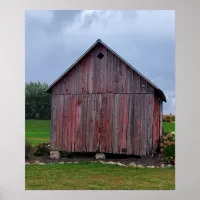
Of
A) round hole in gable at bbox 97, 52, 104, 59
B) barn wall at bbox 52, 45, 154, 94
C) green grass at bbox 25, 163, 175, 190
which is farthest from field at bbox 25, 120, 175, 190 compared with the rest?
round hole in gable at bbox 97, 52, 104, 59

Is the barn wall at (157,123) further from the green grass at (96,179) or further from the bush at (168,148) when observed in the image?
the green grass at (96,179)

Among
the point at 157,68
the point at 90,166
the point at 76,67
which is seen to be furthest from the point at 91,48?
the point at 90,166

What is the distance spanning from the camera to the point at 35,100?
587 centimetres

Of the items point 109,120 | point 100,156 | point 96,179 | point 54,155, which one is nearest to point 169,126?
point 109,120

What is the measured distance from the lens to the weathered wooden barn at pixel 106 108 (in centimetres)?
590

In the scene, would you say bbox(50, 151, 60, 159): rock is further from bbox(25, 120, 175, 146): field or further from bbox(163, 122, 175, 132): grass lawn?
bbox(163, 122, 175, 132): grass lawn

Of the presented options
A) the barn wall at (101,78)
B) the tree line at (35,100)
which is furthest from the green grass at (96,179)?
the barn wall at (101,78)

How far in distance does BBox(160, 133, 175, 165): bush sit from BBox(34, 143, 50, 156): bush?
107 centimetres

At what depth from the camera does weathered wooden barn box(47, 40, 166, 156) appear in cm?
590

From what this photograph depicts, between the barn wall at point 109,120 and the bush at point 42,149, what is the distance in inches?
2.3

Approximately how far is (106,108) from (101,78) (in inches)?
11.2

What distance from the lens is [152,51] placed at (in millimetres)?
5875

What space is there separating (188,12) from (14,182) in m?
2.24
